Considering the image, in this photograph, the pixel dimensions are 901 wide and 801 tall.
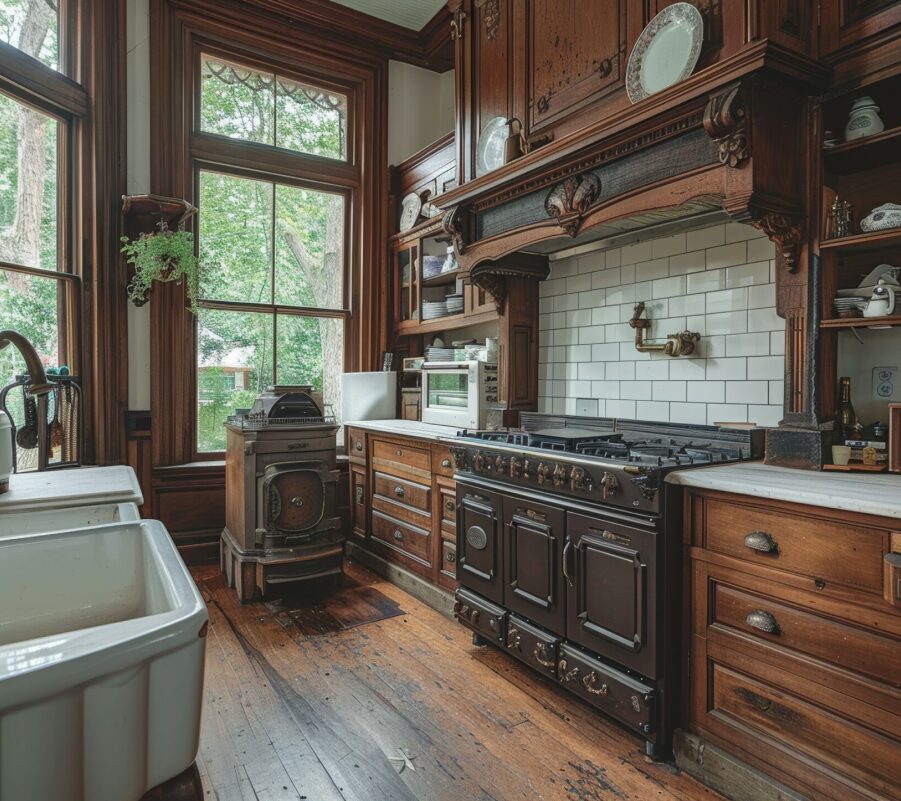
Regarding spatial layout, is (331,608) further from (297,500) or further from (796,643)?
(796,643)

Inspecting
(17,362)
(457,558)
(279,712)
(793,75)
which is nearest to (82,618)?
(279,712)

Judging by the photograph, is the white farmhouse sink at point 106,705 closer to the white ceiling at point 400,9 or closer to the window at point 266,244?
the window at point 266,244

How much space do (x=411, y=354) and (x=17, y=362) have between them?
249cm

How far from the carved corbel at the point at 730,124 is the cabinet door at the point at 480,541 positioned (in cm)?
153

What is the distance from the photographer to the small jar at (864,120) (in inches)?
74.0

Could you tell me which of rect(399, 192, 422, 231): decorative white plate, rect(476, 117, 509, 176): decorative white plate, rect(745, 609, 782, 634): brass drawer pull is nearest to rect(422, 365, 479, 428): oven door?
rect(476, 117, 509, 176): decorative white plate

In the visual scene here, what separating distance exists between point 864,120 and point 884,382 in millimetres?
843

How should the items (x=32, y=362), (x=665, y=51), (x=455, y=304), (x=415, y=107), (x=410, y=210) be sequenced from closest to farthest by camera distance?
(x=32, y=362)
(x=665, y=51)
(x=455, y=304)
(x=410, y=210)
(x=415, y=107)

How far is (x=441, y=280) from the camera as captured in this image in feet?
13.8

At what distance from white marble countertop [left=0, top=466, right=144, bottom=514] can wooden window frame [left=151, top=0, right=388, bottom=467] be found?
6.35ft

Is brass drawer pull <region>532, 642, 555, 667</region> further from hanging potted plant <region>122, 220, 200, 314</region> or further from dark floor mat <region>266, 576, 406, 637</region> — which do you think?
hanging potted plant <region>122, 220, 200, 314</region>

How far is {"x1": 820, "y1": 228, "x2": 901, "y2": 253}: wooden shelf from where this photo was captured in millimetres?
1777

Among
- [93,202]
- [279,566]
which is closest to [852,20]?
[279,566]

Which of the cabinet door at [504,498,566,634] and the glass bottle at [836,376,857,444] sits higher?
the glass bottle at [836,376,857,444]
